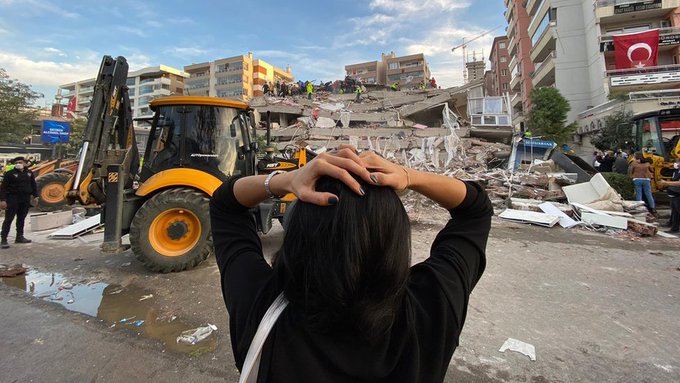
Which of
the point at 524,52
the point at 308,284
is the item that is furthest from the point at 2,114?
the point at 524,52

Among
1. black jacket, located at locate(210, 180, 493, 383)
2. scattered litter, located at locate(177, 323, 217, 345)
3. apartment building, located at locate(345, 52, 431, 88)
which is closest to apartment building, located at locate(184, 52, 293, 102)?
apartment building, located at locate(345, 52, 431, 88)

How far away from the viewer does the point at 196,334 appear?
306 centimetres

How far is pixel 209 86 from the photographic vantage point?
67375 mm

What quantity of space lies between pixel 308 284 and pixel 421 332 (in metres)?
0.30

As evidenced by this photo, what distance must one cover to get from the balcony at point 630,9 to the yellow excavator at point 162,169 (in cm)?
3308

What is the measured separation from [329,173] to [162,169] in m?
4.96

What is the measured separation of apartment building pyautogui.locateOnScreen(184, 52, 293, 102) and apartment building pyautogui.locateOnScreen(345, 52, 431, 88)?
2148cm

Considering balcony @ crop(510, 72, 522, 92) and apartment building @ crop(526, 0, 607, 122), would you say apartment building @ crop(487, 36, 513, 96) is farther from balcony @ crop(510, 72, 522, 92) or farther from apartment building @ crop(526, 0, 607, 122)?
apartment building @ crop(526, 0, 607, 122)

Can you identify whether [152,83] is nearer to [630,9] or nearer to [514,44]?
[514,44]

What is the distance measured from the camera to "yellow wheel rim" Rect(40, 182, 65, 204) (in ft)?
32.5

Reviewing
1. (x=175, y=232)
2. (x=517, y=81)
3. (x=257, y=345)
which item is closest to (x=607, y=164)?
(x=175, y=232)

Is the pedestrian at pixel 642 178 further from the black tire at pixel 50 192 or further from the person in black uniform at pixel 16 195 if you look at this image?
the black tire at pixel 50 192

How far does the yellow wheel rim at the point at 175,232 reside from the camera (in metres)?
4.56

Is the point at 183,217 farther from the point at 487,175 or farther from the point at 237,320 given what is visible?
the point at 487,175
